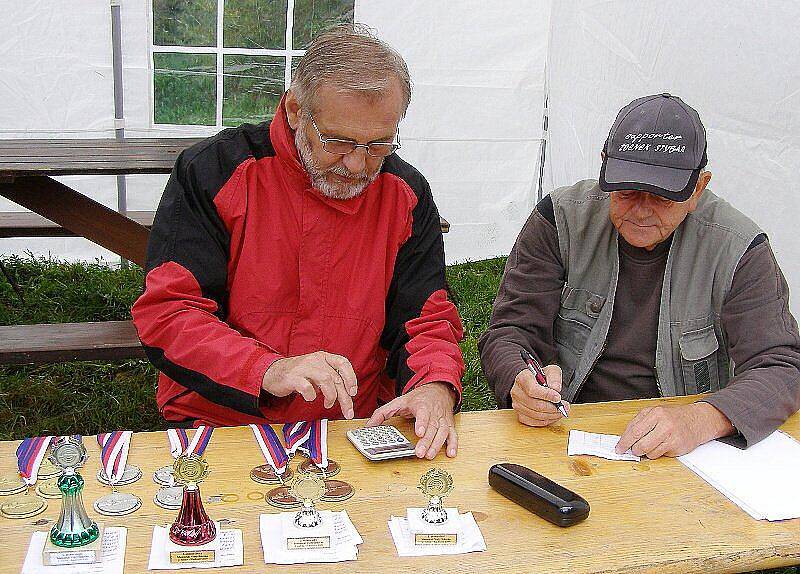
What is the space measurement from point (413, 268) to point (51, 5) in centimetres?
380

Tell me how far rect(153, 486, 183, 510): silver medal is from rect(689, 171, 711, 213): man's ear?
156 cm

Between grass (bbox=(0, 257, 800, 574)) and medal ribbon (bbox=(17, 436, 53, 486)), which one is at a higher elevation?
medal ribbon (bbox=(17, 436, 53, 486))

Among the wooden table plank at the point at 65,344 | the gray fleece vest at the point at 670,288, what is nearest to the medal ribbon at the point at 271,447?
the gray fleece vest at the point at 670,288

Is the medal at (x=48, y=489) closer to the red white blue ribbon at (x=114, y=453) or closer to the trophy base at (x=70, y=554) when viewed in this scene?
the red white blue ribbon at (x=114, y=453)

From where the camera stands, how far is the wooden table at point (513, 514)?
1656 millimetres

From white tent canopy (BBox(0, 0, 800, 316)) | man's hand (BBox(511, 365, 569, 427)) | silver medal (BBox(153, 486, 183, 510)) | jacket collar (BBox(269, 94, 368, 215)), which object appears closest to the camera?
silver medal (BBox(153, 486, 183, 510))

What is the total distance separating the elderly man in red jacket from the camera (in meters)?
2.30

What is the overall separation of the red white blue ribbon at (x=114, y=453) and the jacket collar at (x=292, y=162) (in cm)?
82

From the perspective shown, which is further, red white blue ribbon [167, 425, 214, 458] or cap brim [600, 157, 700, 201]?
cap brim [600, 157, 700, 201]

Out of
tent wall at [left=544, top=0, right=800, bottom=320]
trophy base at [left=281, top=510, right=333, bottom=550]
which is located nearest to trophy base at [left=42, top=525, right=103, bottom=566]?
trophy base at [left=281, top=510, right=333, bottom=550]

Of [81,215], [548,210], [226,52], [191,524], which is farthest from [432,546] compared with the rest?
[226,52]

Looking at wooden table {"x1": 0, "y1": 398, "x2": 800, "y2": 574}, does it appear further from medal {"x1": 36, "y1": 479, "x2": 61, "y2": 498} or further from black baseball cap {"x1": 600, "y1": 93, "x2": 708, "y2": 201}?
black baseball cap {"x1": 600, "y1": 93, "x2": 708, "y2": 201}

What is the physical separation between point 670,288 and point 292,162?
1140mm

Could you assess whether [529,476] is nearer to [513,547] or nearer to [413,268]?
[513,547]
